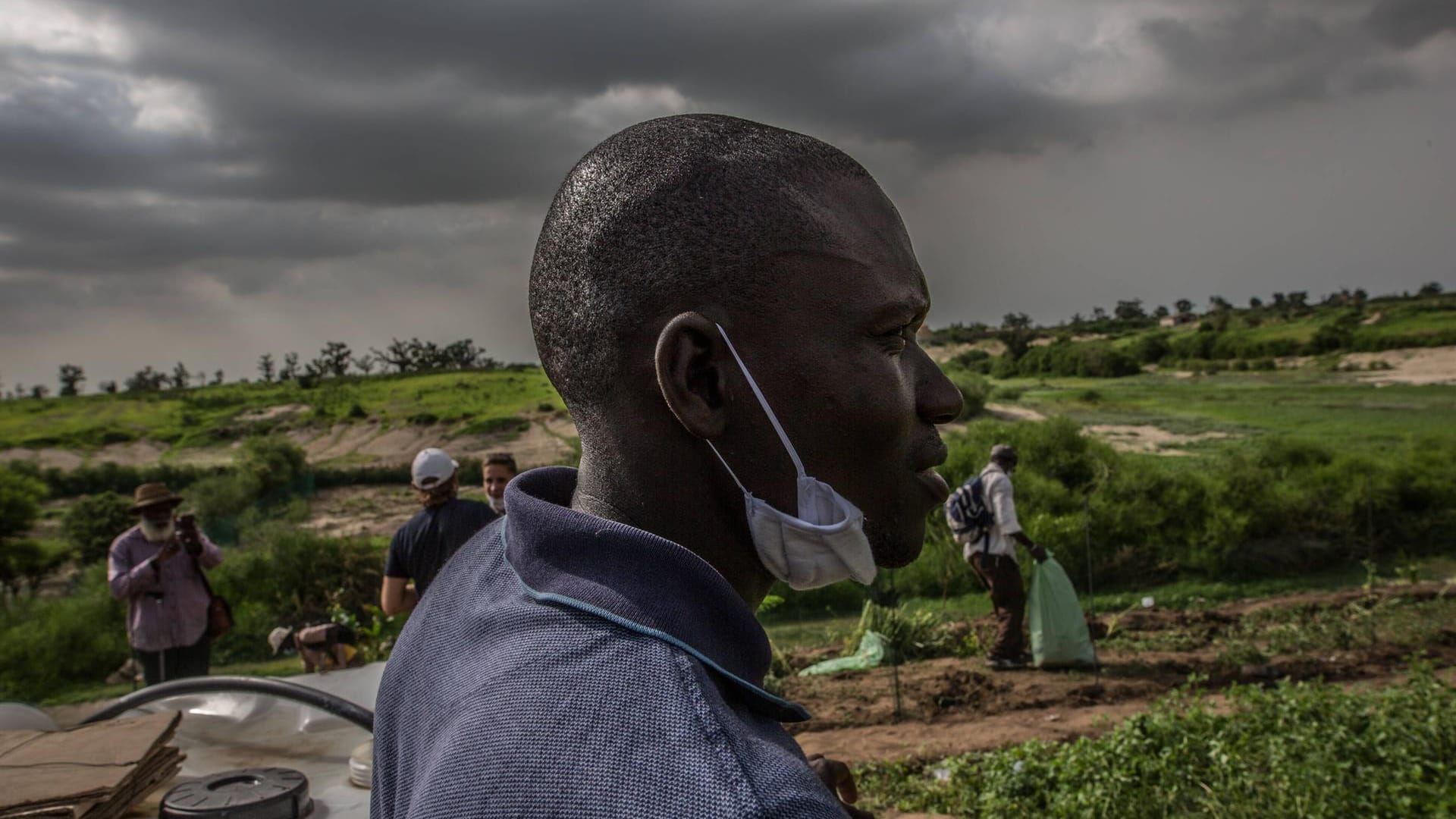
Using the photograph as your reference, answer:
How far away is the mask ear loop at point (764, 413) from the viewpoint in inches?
42.7

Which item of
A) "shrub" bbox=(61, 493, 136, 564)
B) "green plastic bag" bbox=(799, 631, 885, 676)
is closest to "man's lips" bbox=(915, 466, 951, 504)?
"green plastic bag" bbox=(799, 631, 885, 676)

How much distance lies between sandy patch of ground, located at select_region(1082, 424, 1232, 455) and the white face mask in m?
18.8

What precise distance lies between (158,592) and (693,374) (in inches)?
280

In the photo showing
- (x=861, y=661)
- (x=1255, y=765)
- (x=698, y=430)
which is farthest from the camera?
(x=861, y=661)

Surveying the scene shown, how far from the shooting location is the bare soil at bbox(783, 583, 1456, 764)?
7.46m

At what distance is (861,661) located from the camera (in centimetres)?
980

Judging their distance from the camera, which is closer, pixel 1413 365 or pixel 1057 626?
pixel 1057 626

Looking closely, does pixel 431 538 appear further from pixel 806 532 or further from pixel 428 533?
pixel 806 532

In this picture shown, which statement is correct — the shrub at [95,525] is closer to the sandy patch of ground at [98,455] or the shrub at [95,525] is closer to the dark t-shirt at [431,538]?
the sandy patch of ground at [98,455]

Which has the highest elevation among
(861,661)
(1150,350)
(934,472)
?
(934,472)

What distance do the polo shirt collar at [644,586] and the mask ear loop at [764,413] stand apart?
0.58ft

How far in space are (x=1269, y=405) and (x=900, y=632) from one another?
70.7 feet

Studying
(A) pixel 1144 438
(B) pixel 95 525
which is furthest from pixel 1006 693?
(B) pixel 95 525

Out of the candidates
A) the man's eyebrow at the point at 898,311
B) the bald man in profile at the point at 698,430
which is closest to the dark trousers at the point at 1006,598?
the bald man in profile at the point at 698,430
